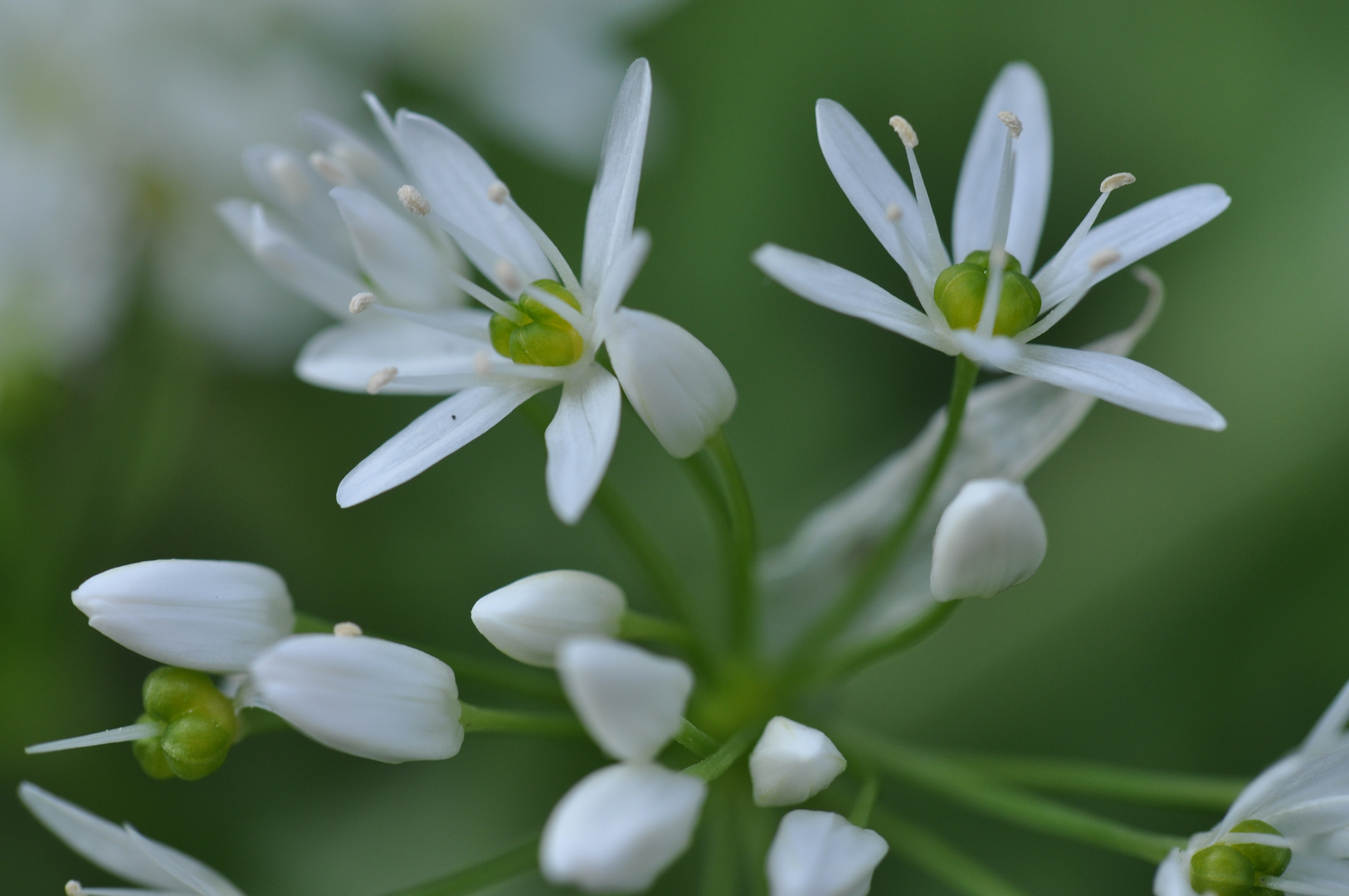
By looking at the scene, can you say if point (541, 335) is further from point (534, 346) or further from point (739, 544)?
point (739, 544)

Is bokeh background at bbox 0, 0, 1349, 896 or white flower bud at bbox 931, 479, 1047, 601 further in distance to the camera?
bokeh background at bbox 0, 0, 1349, 896

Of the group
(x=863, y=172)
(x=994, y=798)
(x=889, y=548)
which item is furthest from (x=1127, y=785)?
(x=863, y=172)

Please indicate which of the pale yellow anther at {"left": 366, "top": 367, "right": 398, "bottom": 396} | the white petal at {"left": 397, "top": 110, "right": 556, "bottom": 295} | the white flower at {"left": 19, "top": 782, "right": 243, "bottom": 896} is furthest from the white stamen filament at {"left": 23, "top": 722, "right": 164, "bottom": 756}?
the white petal at {"left": 397, "top": 110, "right": 556, "bottom": 295}

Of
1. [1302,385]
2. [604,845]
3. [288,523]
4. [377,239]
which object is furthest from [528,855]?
[1302,385]

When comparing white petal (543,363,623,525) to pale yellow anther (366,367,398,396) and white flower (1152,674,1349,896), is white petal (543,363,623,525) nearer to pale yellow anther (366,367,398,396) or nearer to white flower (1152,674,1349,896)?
pale yellow anther (366,367,398,396)

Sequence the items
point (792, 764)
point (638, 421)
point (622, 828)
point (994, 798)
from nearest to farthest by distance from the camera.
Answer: point (622, 828)
point (792, 764)
point (994, 798)
point (638, 421)

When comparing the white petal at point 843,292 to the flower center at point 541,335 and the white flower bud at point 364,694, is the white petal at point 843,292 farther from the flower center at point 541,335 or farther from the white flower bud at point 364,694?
the white flower bud at point 364,694

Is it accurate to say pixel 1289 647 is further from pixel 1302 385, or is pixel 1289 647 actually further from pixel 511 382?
pixel 511 382
